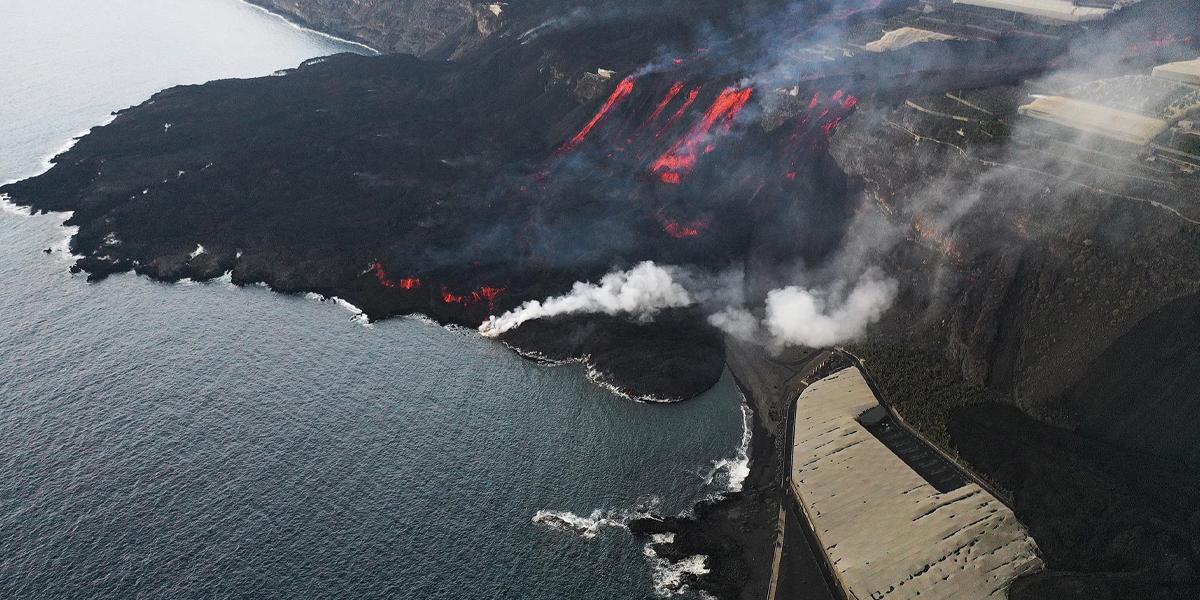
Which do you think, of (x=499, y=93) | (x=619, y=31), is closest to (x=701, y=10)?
(x=619, y=31)

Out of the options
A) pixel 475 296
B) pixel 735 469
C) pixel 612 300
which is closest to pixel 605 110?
pixel 475 296

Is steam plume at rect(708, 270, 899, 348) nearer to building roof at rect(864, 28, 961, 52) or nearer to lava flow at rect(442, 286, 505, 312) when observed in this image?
lava flow at rect(442, 286, 505, 312)

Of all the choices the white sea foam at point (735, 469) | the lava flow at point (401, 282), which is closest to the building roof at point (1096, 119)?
the white sea foam at point (735, 469)

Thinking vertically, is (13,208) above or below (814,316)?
above

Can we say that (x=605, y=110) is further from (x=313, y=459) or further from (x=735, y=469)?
(x=313, y=459)

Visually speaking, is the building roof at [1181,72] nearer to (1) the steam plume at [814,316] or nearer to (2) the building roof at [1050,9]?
(2) the building roof at [1050,9]

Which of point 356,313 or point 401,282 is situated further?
point 401,282
